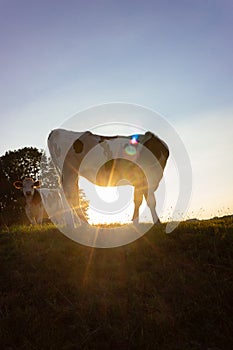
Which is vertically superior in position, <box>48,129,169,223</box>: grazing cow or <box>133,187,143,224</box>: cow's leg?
<box>48,129,169,223</box>: grazing cow

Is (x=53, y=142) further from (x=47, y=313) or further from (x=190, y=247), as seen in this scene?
(x=47, y=313)

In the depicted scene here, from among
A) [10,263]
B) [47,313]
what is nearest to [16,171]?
[10,263]

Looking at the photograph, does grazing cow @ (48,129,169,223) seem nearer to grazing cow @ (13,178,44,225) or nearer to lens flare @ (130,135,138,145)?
lens flare @ (130,135,138,145)

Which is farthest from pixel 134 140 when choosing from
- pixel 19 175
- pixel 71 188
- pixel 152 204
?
pixel 19 175

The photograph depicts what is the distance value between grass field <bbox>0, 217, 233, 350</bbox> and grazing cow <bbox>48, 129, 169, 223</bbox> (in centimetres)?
261

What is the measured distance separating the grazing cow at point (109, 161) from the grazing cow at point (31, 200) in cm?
944

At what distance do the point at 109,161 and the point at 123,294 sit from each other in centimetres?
520

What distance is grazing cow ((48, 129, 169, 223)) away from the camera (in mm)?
11102

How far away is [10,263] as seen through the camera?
322 inches

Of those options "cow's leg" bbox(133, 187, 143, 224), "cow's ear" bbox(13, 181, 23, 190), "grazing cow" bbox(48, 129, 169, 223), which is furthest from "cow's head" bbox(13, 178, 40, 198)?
"cow's leg" bbox(133, 187, 143, 224)

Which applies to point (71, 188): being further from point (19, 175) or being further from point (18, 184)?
point (19, 175)

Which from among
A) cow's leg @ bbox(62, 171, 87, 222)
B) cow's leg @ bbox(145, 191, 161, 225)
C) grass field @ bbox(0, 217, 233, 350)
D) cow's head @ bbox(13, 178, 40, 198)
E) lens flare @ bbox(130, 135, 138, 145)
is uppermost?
lens flare @ bbox(130, 135, 138, 145)

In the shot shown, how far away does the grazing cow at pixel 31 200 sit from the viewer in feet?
67.7

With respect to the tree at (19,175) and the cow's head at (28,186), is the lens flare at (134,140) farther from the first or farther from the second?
the tree at (19,175)
